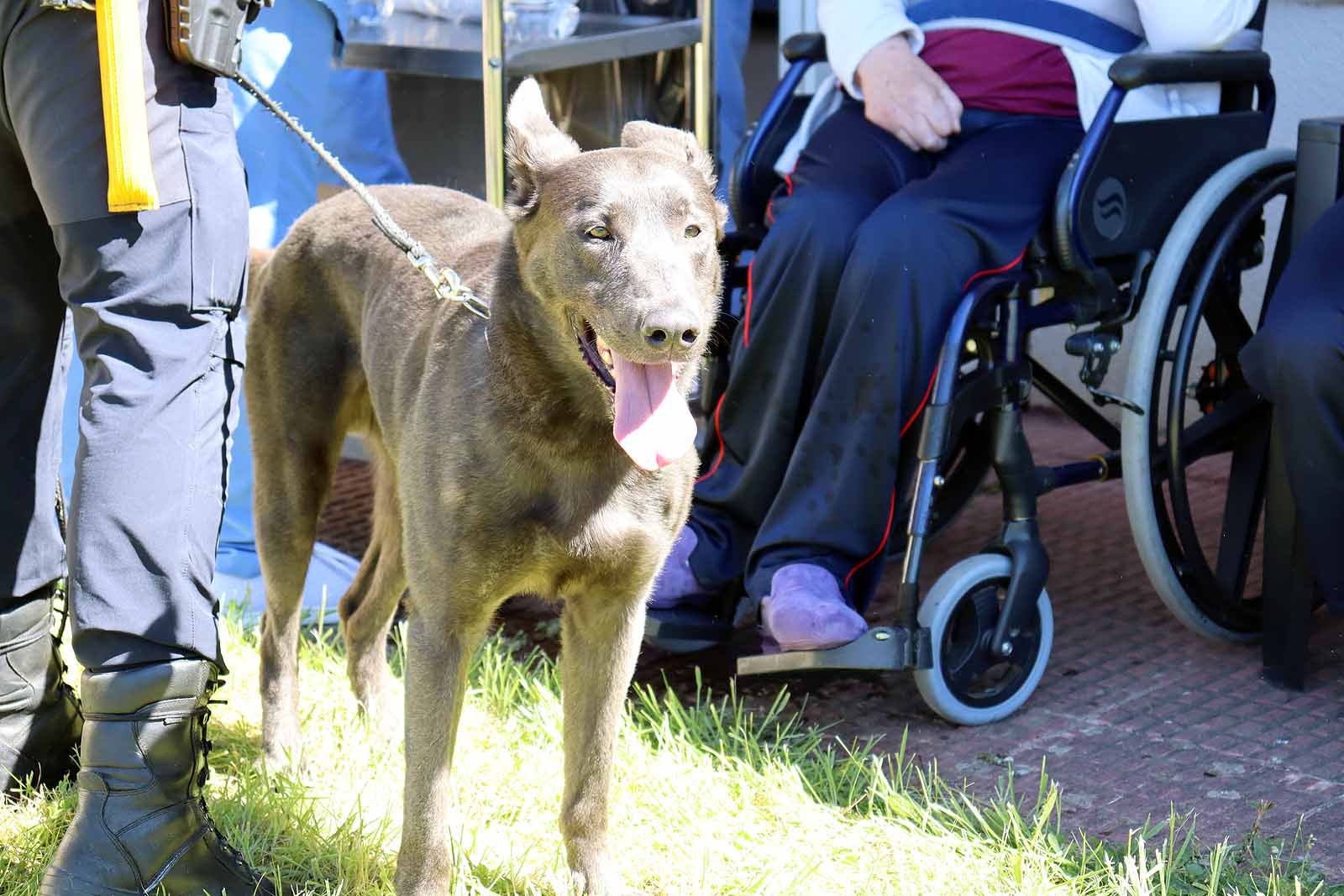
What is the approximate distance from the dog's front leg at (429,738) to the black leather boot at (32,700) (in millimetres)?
901

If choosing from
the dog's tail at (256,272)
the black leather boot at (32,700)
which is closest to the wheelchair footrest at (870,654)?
the dog's tail at (256,272)

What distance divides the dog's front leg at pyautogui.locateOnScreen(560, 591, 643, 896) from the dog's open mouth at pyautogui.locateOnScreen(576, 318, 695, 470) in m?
0.37

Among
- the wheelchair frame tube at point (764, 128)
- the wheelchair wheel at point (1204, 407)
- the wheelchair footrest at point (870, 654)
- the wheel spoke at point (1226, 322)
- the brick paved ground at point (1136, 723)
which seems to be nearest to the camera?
the brick paved ground at point (1136, 723)

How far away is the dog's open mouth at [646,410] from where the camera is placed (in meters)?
2.25

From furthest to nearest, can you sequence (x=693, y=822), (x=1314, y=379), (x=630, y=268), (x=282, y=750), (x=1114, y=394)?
(x=1114, y=394), (x=282, y=750), (x=1314, y=379), (x=693, y=822), (x=630, y=268)

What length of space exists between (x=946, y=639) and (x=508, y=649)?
1.12 meters

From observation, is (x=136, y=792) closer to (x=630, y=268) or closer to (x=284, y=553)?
(x=284, y=553)

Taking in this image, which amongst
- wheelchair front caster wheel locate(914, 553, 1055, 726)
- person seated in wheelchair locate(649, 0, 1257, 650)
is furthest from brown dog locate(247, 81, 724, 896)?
wheelchair front caster wheel locate(914, 553, 1055, 726)

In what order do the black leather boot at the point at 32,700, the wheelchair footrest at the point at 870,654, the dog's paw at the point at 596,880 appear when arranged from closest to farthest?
the dog's paw at the point at 596,880
the black leather boot at the point at 32,700
the wheelchair footrest at the point at 870,654

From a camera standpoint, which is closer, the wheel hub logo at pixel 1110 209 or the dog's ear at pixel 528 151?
the dog's ear at pixel 528 151

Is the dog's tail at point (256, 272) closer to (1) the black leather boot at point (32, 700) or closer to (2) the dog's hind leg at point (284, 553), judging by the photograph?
(2) the dog's hind leg at point (284, 553)

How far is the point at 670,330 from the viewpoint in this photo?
2.13 m

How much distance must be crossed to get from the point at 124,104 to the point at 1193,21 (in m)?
2.27

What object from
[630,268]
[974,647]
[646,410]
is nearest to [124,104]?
[630,268]
